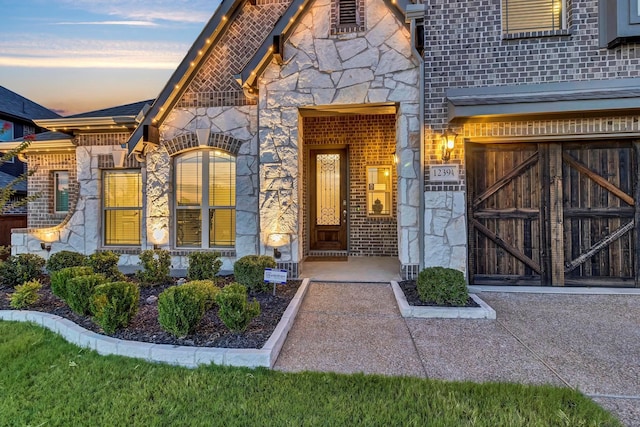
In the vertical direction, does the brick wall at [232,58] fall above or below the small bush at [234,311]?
above

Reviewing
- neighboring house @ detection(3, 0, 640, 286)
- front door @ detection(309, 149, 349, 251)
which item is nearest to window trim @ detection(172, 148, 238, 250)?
neighboring house @ detection(3, 0, 640, 286)

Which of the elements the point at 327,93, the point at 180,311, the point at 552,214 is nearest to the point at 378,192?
the point at 327,93

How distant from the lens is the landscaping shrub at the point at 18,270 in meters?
5.52

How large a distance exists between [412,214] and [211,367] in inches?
166

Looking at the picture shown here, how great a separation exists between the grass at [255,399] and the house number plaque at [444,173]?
3.68m

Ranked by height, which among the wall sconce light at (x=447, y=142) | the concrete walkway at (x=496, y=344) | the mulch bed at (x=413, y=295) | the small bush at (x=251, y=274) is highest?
the wall sconce light at (x=447, y=142)

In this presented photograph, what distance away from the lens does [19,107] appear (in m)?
17.1

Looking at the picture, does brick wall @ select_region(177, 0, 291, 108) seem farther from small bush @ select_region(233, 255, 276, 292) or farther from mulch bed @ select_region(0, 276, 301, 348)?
mulch bed @ select_region(0, 276, 301, 348)

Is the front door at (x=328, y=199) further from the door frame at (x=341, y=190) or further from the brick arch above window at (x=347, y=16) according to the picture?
the brick arch above window at (x=347, y=16)

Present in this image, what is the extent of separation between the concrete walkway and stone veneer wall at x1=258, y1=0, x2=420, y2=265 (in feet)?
5.84

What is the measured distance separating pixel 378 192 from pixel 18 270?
753 centimetres

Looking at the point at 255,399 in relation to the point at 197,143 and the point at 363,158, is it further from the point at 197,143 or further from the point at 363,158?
the point at 363,158

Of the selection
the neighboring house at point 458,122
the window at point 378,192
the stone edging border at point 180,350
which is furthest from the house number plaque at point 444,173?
the stone edging border at point 180,350

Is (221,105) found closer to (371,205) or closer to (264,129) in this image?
(264,129)
